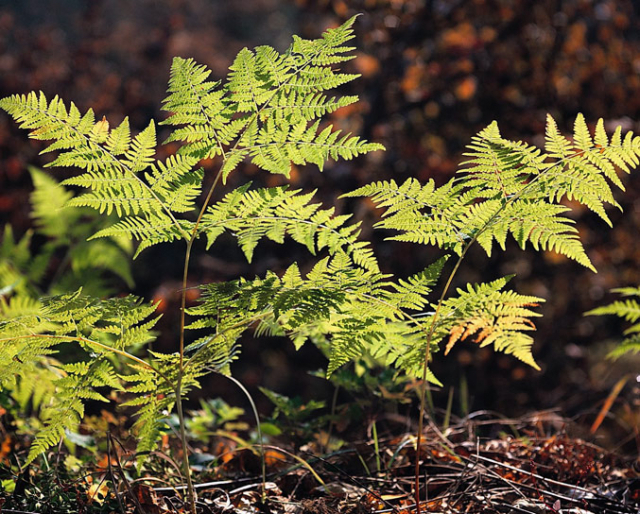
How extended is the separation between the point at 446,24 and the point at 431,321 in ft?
11.8

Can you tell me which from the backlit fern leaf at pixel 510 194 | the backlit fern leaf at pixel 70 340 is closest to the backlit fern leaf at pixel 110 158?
the backlit fern leaf at pixel 70 340

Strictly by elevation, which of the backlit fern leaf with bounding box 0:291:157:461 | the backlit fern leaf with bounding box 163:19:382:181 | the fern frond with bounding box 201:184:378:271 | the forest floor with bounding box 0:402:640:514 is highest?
the backlit fern leaf with bounding box 163:19:382:181

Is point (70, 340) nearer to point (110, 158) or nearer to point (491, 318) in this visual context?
point (110, 158)

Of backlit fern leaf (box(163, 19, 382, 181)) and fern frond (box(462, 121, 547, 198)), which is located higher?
backlit fern leaf (box(163, 19, 382, 181))

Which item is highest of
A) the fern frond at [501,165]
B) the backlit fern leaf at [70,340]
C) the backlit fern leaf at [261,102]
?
the backlit fern leaf at [261,102]

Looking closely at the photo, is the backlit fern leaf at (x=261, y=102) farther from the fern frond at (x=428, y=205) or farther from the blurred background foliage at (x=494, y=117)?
the blurred background foliage at (x=494, y=117)

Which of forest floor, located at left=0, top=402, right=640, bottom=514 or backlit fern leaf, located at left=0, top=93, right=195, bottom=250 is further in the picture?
forest floor, located at left=0, top=402, right=640, bottom=514

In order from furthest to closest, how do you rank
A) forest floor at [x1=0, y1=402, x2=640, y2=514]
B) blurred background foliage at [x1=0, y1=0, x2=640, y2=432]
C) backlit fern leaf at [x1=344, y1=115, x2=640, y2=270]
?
blurred background foliage at [x1=0, y1=0, x2=640, y2=432], forest floor at [x1=0, y1=402, x2=640, y2=514], backlit fern leaf at [x1=344, y1=115, x2=640, y2=270]

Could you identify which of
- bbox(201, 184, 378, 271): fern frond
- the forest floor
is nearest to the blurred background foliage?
the forest floor

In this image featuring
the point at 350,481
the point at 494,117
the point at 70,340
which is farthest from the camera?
the point at 494,117

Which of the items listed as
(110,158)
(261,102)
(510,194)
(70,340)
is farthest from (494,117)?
(70,340)

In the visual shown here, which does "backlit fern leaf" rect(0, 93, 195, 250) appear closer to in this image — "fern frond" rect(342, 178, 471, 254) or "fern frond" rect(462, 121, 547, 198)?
"fern frond" rect(342, 178, 471, 254)

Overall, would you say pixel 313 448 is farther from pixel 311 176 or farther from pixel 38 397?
pixel 311 176

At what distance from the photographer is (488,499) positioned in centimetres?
164
